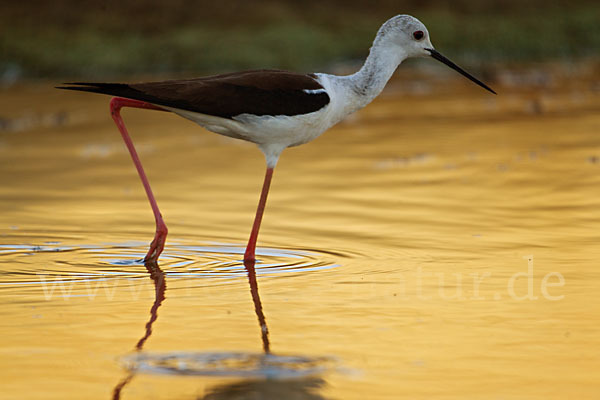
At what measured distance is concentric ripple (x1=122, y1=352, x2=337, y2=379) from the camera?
413 cm

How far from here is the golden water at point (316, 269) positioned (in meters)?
4.15

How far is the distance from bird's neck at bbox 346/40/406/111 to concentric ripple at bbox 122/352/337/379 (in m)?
2.60

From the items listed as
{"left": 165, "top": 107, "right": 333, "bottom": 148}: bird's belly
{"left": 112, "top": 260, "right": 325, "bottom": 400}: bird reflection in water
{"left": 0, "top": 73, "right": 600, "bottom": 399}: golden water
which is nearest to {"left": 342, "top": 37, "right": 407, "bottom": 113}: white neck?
{"left": 165, "top": 107, "right": 333, "bottom": 148}: bird's belly

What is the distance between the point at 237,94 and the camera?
6266mm

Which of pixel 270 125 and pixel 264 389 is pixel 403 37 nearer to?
pixel 270 125

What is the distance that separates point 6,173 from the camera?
32.1 feet

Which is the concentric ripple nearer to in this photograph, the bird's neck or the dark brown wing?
the dark brown wing

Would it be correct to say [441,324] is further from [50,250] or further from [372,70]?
[50,250]

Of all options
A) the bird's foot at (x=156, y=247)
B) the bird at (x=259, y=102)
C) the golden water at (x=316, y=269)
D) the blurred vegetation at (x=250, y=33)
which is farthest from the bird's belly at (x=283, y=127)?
the blurred vegetation at (x=250, y=33)

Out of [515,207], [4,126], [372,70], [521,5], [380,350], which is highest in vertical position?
[521,5]

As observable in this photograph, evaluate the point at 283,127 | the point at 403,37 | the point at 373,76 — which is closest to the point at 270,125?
the point at 283,127

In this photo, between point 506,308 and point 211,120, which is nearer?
point 506,308

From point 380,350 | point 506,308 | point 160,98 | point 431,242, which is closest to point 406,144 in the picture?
point 431,242

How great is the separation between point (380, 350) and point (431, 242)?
2.34 m
